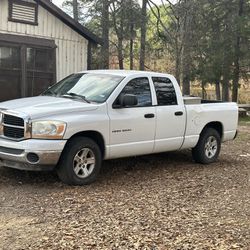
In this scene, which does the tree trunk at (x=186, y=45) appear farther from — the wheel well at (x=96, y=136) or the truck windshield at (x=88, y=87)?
the wheel well at (x=96, y=136)

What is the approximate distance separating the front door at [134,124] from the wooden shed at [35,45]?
6.22 metres

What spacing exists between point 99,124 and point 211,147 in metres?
3.29

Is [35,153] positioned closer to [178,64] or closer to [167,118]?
[167,118]

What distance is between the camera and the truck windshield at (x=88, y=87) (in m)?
8.10

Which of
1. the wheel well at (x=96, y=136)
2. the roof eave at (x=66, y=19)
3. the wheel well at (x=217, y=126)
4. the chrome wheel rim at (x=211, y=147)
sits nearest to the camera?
the wheel well at (x=96, y=136)

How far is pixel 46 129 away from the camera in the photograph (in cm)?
716

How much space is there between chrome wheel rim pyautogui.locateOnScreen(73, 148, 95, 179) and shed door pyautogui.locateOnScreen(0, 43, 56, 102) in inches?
269

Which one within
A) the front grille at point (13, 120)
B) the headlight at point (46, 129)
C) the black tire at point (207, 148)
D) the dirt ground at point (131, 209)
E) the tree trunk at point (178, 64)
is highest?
the tree trunk at point (178, 64)

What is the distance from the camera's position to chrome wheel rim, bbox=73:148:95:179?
24.5 ft

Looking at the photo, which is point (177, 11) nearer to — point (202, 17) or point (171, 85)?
point (202, 17)

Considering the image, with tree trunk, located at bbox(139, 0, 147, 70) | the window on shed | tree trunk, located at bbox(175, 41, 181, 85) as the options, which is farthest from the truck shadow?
tree trunk, located at bbox(139, 0, 147, 70)

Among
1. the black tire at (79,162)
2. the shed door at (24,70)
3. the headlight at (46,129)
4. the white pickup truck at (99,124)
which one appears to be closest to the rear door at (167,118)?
the white pickup truck at (99,124)

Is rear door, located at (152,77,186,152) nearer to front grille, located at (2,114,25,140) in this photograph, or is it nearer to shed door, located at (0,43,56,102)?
front grille, located at (2,114,25,140)

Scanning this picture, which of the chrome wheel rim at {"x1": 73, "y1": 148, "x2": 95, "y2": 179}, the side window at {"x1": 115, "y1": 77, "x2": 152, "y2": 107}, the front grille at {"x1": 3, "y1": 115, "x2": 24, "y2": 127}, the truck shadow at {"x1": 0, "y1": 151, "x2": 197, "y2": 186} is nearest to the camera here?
the front grille at {"x1": 3, "y1": 115, "x2": 24, "y2": 127}
